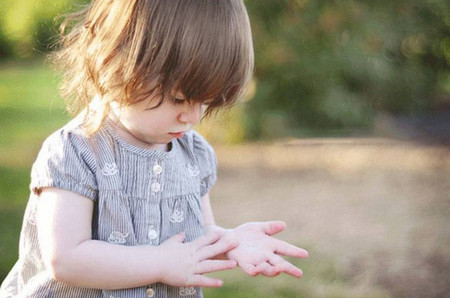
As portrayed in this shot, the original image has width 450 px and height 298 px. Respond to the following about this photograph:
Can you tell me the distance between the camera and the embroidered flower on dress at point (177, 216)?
183cm

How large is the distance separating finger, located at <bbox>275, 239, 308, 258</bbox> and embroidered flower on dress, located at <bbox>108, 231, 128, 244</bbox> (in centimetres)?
34

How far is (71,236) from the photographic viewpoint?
1.63 metres

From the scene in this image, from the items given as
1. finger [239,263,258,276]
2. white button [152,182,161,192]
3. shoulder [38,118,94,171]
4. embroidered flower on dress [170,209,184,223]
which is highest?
shoulder [38,118,94,171]

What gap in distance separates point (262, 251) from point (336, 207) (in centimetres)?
309

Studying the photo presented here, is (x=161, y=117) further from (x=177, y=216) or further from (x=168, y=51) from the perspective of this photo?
(x=177, y=216)

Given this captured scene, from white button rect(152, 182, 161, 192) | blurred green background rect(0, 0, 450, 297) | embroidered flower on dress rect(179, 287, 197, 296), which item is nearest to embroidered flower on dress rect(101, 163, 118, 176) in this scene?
white button rect(152, 182, 161, 192)

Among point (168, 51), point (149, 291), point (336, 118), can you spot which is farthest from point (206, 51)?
point (336, 118)

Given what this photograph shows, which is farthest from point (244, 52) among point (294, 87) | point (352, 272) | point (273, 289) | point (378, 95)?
point (378, 95)

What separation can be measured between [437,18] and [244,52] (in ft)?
15.6

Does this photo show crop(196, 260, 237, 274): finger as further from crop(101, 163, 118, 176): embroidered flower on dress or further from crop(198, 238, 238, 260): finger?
crop(101, 163, 118, 176): embroidered flower on dress

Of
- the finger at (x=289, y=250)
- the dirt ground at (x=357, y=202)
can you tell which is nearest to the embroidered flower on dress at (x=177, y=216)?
the finger at (x=289, y=250)

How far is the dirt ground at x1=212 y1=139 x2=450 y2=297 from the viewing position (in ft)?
12.8

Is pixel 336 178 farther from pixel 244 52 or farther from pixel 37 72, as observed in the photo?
pixel 37 72

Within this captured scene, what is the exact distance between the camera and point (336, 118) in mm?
5930
